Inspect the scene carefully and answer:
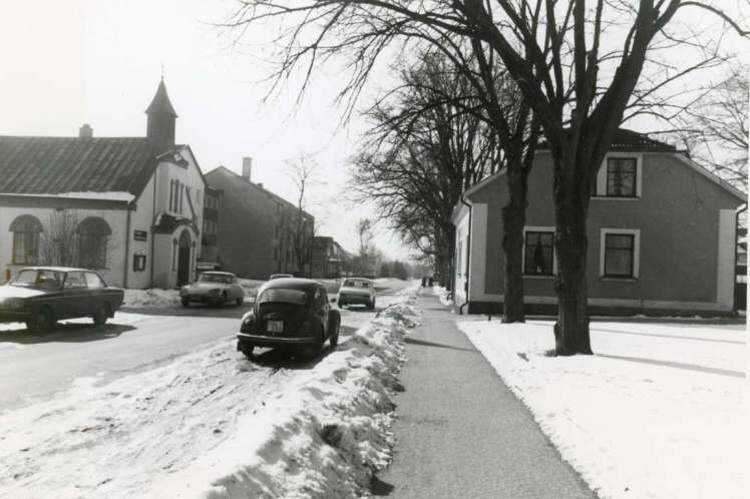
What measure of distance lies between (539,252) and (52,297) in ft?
57.7

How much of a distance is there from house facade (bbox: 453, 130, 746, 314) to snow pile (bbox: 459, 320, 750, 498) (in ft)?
35.1

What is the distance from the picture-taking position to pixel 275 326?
39.4 feet

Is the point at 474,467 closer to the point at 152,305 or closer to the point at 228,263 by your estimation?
the point at 152,305

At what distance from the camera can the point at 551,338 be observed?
15320mm

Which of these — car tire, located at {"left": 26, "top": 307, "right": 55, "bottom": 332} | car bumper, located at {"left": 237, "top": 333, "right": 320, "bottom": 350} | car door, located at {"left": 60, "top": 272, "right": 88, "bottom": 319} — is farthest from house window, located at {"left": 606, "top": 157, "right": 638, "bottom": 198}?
car tire, located at {"left": 26, "top": 307, "right": 55, "bottom": 332}

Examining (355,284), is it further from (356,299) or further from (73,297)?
(73,297)

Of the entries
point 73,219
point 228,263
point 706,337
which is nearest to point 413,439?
point 706,337

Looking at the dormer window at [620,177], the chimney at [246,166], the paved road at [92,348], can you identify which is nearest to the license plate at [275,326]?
the paved road at [92,348]

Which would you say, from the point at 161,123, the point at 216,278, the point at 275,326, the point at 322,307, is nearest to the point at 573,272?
the point at 322,307

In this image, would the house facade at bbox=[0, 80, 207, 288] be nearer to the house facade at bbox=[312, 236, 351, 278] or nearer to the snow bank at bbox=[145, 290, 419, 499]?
the snow bank at bbox=[145, 290, 419, 499]

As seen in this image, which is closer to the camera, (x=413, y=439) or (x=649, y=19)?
(x=413, y=439)

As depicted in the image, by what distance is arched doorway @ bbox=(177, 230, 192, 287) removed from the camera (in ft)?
126

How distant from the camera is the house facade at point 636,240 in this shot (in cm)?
2527

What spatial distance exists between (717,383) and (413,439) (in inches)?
210
